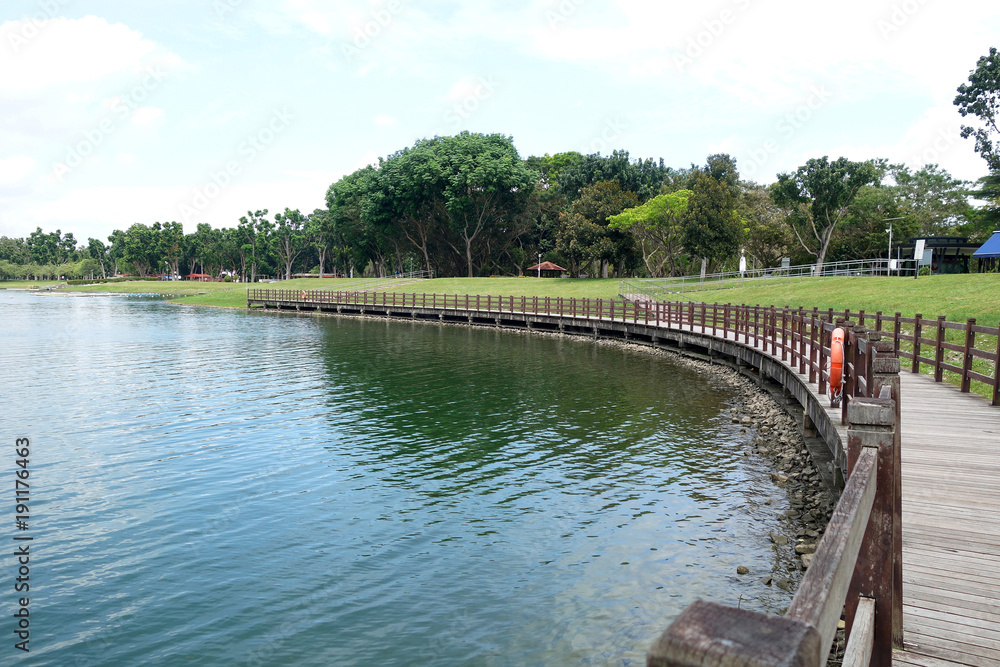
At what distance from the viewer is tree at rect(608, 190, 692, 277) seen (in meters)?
70.2

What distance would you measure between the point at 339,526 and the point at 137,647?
380 cm

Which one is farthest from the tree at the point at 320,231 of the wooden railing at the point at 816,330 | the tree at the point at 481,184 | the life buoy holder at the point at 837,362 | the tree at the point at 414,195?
the life buoy holder at the point at 837,362

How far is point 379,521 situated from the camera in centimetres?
1155

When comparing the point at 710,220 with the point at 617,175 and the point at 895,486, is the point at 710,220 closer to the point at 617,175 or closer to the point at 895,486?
the point at 617,175

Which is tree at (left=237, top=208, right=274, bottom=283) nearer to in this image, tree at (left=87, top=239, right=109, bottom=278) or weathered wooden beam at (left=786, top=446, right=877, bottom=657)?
tree at (left=87, top=239, right=109, bottom=278)

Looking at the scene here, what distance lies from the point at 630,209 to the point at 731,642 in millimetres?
76532

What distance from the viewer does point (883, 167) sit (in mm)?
88812

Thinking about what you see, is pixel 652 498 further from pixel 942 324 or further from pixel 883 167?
pixel 883 167

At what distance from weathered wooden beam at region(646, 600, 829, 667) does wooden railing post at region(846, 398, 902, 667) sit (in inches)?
93.1

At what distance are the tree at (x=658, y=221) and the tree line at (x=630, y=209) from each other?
146 millimetres

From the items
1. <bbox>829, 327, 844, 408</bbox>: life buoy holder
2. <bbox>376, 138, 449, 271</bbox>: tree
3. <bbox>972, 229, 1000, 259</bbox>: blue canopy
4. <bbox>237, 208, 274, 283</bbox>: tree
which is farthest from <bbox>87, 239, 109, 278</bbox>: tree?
<bbox>829, 327, 844, 408</bbox>: life buoy holder

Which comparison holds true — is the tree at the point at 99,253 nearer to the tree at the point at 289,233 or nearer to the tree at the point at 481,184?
the tree at the point at 289,233

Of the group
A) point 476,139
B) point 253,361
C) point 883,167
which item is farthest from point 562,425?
point 883,167

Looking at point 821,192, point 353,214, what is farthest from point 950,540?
point 353,214
